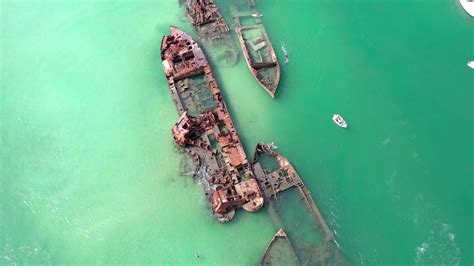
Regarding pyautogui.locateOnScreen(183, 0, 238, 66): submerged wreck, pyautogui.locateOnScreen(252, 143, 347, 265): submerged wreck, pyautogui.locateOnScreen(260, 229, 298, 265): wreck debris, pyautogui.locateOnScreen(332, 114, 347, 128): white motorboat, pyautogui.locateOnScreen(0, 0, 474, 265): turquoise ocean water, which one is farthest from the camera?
pyautogui.locateOnScreen(183, 0, 238, 66): submerged wreck

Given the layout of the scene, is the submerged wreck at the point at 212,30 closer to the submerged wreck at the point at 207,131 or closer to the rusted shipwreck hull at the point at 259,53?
the rusted shipwreck hull at the point at 259,53

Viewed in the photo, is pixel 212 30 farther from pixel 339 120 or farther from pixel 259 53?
pixel 339 120

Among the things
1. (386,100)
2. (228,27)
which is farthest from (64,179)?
(386,100)

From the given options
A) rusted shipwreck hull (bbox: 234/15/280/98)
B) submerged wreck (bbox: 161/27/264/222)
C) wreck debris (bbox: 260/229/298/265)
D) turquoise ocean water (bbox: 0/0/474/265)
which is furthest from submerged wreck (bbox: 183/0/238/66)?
wreck debris (bbox: 260/229/298/265)

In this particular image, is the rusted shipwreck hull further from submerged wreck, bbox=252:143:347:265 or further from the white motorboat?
submerged wreck, bbox=252:143:347:265

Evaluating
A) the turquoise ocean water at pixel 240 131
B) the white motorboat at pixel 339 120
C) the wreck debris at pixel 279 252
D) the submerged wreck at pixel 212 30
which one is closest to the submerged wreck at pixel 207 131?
the turquoise ocean water at pixel 240 131

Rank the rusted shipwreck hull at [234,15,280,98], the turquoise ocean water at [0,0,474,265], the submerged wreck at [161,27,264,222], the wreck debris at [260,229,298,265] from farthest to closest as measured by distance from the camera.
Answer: the rusted shipwreck hull at [234,15,280,98], the submerged wreck at [161,27,264,222], the turquoise ocean water at [0,0,474,265], the wreck debris at [260,229,298,265]

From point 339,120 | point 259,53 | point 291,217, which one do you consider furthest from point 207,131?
point 339,120
